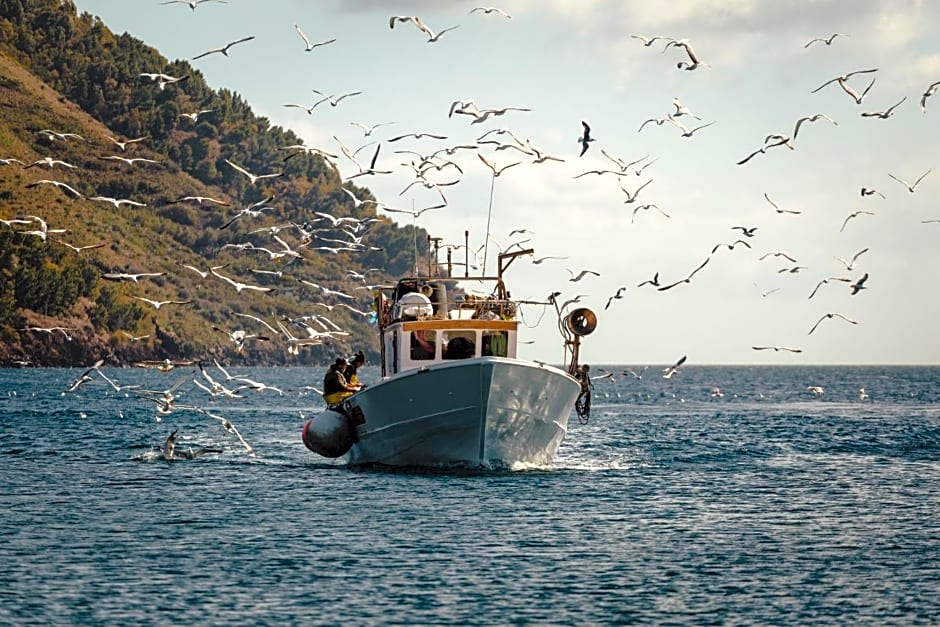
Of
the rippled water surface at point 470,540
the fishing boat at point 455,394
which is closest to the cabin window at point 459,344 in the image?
the fishing boat at point 455,394

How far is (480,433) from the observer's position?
125ft

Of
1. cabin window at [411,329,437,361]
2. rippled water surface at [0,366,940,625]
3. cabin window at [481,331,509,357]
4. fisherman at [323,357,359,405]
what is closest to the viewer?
rippled water surface at [0,366,940,625]

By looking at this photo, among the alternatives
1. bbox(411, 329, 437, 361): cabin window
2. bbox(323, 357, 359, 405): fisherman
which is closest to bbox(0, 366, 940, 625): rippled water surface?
bbox(323, 357, 359, 405): fisherman

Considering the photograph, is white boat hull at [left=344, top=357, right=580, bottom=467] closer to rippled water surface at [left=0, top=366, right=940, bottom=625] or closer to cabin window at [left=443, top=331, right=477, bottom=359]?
rippled water surface at [left=0, top=366, right=940, bottom=625]

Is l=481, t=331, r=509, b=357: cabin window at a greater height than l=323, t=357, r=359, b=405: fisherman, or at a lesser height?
greater

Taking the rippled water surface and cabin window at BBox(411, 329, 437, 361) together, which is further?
cabin window at BBox(411, 329, 437, 361)

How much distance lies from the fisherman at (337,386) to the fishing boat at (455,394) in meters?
0.55

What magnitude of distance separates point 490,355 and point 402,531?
9.89 m

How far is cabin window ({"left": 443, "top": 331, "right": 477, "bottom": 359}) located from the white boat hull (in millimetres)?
1907

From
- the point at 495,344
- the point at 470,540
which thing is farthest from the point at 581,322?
the point at 470,540

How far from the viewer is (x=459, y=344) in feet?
129

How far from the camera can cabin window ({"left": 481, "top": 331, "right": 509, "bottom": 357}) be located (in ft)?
→ 129

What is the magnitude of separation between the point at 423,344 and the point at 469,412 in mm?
2900

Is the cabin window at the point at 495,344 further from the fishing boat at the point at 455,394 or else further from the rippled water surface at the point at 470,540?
the rippled water surface at the point at 470,540
